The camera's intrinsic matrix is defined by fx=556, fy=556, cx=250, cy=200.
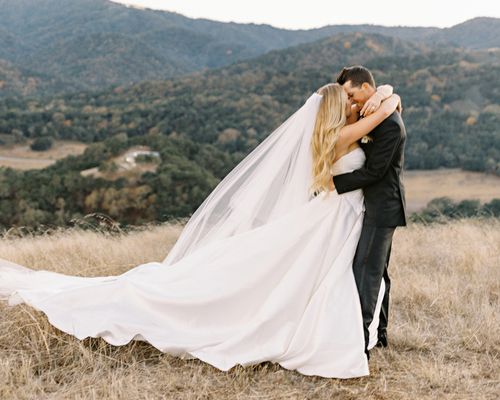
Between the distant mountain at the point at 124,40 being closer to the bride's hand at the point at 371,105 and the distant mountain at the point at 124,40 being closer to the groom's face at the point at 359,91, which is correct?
the groom's face at the point at 359,91

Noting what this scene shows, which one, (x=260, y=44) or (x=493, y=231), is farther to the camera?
(x=260, y=44)

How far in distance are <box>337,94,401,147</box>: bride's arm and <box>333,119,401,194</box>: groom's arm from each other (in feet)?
0.20

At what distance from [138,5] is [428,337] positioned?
18378 centimetres

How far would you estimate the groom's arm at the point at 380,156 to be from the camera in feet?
9.58

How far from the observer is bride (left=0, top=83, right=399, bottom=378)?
3023 mm

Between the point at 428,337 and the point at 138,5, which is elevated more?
the point at 138,5

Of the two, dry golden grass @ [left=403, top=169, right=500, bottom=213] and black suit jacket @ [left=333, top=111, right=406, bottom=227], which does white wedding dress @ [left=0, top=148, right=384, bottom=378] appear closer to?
black suit jacket @ [left=333, top=111, right=406, bottom=227]

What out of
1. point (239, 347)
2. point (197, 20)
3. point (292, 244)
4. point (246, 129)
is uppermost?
point (197, 20)

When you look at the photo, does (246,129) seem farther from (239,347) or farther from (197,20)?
(197,20)

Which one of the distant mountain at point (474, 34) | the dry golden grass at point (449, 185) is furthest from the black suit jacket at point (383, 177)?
the distant mountain at point (474, 34)

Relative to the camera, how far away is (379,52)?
74812 mm

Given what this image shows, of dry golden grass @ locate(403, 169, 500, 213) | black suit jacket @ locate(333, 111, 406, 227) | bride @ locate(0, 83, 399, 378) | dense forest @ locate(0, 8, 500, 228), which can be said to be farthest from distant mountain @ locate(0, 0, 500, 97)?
black suit jacket @ locate(333, 111, 406, 227)

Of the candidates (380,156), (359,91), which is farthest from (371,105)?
(380,156)

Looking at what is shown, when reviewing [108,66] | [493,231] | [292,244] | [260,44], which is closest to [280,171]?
[292,244]
